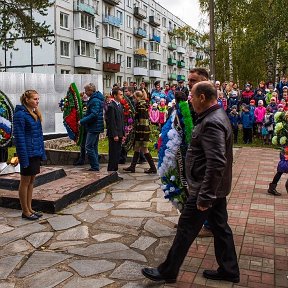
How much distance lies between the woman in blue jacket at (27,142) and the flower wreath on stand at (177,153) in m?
1.92

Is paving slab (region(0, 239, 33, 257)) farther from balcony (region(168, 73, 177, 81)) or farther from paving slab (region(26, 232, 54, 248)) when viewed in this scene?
balcony (region(168, 73, 177, 81))

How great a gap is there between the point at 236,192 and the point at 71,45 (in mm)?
36708

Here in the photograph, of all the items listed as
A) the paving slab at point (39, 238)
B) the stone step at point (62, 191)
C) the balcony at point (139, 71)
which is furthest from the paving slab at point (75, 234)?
the balcony at point (139, 71)

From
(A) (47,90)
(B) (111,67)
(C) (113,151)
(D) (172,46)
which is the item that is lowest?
(C) (113,151)

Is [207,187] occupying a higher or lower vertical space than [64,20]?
lower

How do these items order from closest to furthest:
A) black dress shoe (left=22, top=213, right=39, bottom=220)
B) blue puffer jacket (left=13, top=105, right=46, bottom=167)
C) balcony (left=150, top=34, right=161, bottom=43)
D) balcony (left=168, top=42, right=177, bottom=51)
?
1. blue puffer jacket (left=13, top=105, right=46, bottom=167)
2. black dress shoe (left=22, top=213, right=39, bottom=220)
3. balcony (left=150, top=34, right=161, bottom=43)
4. balcony (left=168, top=42, right=177, bottom=51)

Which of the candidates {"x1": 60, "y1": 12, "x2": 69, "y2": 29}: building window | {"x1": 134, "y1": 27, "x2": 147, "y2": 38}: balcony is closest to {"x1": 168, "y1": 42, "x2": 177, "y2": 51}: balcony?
{"x1": 134, "y1": 27, "x2": 147, "y2": 38}: balcony

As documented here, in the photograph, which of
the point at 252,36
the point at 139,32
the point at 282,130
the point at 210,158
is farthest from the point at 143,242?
the point at 139,32

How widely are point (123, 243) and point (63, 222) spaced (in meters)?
1.19

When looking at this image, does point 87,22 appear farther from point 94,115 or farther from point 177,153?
point 177,153

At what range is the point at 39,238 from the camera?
5.13 metres

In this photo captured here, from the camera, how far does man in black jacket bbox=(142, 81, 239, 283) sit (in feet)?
11.4

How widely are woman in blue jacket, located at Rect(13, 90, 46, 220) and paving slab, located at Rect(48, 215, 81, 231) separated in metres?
0.29

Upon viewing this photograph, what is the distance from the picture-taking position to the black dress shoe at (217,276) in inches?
154
